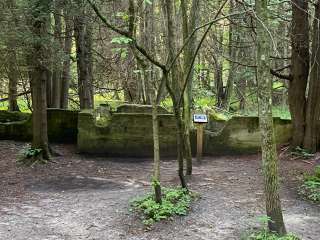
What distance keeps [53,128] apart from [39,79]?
9.05 feet

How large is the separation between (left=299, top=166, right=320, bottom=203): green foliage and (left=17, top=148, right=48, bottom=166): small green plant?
6.42m

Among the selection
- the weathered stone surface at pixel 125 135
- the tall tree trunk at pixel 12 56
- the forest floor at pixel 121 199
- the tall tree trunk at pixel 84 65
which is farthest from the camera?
the tall tree trunk at pixel 84 65

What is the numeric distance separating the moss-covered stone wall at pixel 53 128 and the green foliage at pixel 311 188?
7.41 metres

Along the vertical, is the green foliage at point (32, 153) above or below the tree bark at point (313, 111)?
below

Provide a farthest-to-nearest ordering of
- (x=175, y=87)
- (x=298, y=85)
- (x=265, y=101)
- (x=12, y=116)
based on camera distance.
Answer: (x=12, y=116) → (x=298, y=85) → (x=175, y=87) → (x=265, y=101)

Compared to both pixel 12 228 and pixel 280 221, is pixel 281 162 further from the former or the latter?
pixel 12 228

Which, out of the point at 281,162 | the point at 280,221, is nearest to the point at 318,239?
the point at 280,221

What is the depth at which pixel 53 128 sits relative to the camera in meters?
14.2

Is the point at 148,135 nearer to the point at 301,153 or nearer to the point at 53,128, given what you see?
the point at 53,128

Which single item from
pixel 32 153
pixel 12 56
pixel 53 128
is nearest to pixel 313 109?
pixel 32 153

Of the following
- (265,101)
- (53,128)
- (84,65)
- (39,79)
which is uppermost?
(84,65)

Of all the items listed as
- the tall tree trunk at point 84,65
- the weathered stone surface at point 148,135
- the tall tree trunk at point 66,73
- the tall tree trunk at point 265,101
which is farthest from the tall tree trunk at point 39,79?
the tall tree trunk at point 265,101

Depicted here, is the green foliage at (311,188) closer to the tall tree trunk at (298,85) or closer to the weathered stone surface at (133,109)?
the tall tree trunk at (298,85)

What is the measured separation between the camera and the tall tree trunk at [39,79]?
11.1 metres
